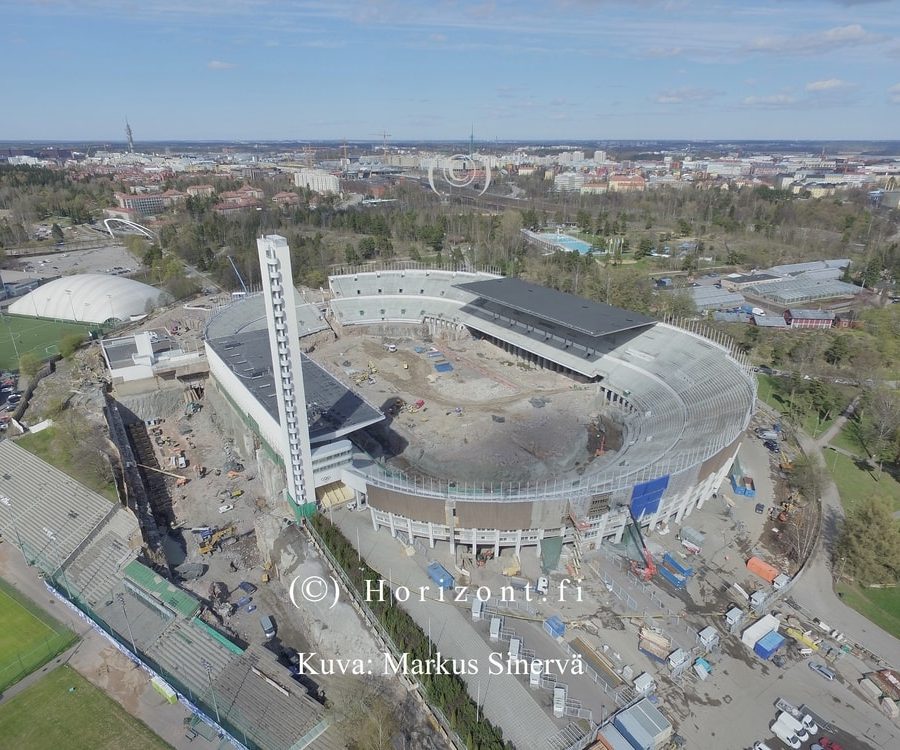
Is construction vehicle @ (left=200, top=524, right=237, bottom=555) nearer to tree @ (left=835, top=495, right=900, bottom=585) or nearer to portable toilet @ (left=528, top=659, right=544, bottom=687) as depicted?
portable toilet @ (left=528, top=659, right=544, bottom=687)

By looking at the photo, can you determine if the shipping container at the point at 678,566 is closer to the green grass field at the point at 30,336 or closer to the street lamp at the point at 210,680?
the street lamp at the point at 210,680

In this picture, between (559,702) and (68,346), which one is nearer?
(559,702)

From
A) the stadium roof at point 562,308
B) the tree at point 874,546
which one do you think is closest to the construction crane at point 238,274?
the stadium roof at point 562,308

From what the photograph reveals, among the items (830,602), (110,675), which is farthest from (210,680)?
(830,602)

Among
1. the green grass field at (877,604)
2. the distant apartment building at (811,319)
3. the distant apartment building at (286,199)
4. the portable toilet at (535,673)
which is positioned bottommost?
the green grass field at (877,604)

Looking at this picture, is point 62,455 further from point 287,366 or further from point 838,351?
point 838,351

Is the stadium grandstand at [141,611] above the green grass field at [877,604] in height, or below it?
below

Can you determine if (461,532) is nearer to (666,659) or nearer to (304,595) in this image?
(304,595)
